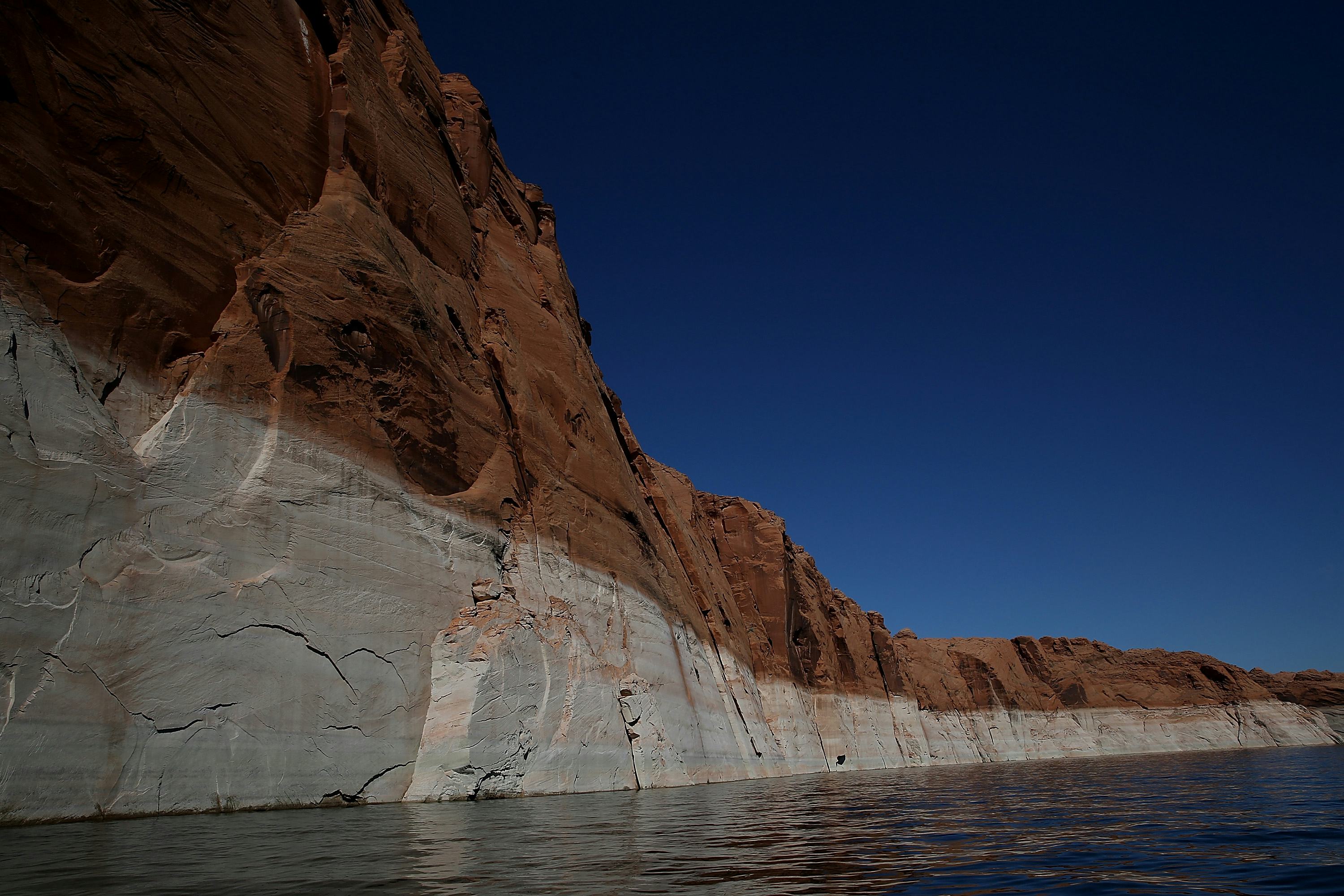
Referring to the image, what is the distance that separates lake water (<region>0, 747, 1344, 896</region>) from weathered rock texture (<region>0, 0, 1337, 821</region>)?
1.17 meters

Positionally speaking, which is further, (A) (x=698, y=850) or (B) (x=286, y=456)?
(B) (x=286, y=456)

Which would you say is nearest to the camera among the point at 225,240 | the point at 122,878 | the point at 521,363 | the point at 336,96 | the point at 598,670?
the point at 122,878

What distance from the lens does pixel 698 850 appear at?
28.0 feet

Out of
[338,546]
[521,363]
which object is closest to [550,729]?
[338,546]

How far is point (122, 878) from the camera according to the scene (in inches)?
231

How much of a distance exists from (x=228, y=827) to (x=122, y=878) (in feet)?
12.1

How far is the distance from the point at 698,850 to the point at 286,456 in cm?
858

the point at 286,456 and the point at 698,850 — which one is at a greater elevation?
the point at 286,456

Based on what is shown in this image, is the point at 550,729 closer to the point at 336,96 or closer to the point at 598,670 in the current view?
the point at 598,670

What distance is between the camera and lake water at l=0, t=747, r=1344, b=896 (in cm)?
618

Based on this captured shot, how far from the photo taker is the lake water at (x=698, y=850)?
618cm

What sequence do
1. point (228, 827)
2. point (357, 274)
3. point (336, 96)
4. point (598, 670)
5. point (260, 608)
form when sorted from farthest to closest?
point (598, 670) < point (336, 96) < point (357, 274) < point (260, 608) < point (228, 827)

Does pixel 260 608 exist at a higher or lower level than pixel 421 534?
lower

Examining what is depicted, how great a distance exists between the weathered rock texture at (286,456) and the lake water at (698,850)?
3.85ft
